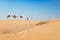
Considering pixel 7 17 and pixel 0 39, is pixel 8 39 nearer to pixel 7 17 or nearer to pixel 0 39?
pixel 0 39

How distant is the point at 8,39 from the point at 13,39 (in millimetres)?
313

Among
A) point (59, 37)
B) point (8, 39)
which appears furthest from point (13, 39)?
point (59, 37)

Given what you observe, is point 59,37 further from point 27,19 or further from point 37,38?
point 27,19

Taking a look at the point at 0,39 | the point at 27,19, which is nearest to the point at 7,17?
the point at 27,19

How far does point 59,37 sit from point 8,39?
3.15m

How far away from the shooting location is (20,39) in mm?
8688

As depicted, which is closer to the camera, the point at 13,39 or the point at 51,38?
the point at 51,38

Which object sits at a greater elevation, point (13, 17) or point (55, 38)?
point (55, 38)

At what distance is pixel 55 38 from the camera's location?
25.8 feet

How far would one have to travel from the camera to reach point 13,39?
8859 mm

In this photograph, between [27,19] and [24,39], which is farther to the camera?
[27,19]

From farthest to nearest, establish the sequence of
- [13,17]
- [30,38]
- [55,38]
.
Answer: [13,17] → [30,38] → [55,38]

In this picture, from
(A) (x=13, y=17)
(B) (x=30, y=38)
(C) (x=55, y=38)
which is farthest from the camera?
(A) (x=13, y=17)

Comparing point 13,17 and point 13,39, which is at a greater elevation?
point 13,39
